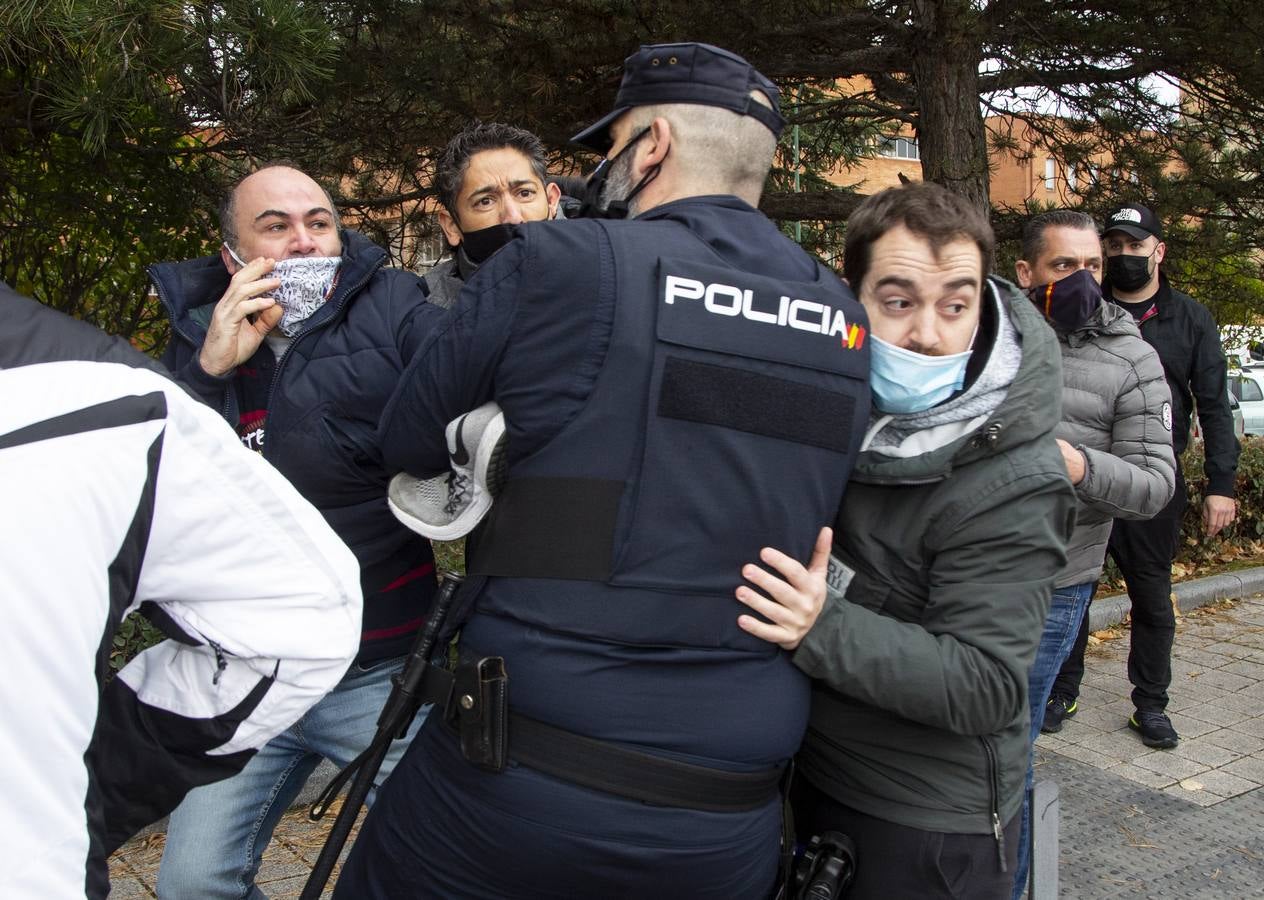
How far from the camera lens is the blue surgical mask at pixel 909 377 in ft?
6.23

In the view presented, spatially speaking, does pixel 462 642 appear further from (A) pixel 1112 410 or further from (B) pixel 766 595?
(A) pixel 1112 410

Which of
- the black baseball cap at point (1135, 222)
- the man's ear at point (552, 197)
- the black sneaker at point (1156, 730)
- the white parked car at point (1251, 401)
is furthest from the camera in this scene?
the white parked car at point (1251, 401)

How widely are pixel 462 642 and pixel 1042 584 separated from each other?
930mm

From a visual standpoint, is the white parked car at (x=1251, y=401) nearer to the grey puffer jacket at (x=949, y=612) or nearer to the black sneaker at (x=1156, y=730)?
the black sneaker at (x=1156, y=730)

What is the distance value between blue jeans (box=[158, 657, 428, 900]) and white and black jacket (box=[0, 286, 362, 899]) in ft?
2.93

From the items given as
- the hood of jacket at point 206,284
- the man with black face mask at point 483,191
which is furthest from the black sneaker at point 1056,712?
the hood of jacket at point 206,284

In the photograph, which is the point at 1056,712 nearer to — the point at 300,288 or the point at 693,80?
the point at 300,288

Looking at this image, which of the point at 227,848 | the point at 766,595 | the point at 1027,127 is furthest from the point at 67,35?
the point at 1027,127

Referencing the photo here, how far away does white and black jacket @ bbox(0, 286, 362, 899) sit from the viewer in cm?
109

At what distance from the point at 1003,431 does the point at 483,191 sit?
1566 mm

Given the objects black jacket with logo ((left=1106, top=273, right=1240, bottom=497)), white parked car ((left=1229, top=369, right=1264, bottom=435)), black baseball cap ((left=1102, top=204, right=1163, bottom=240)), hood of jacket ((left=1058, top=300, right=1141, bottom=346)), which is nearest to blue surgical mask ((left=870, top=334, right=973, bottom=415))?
hood of jacket ((left=1058, top=300, right=1141, bottom=346))

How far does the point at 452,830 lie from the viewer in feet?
5.57

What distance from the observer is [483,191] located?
2920 mm

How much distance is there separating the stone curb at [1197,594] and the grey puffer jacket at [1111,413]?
3246 millimetres
